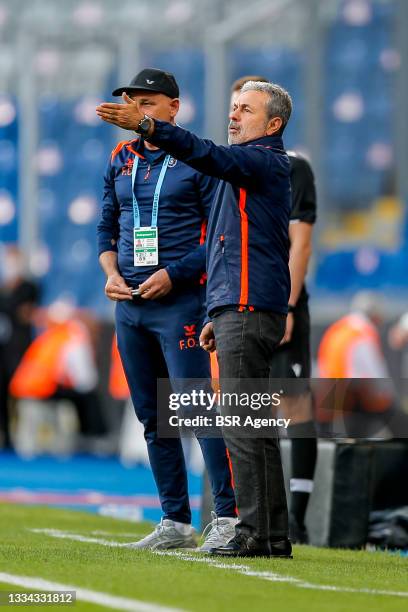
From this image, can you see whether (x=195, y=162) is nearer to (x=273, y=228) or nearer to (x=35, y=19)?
(x=273, y=228)

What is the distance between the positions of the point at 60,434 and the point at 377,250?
4.47m

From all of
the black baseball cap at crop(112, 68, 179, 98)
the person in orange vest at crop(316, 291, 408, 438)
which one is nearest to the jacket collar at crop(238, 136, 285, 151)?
the black baseball cap at crop(112, 68, 179, 98)

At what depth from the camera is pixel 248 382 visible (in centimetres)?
583

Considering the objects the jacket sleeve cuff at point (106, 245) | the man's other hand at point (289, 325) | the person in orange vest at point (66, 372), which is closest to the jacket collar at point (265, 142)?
the jacket sleeve cuff at point (106, 245)

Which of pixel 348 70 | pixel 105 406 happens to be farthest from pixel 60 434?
pixel 348 70

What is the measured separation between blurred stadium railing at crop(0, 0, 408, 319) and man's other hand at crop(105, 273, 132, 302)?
31.6 feet

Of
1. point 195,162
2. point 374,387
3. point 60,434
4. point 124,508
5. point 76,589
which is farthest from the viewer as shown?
point 60,434

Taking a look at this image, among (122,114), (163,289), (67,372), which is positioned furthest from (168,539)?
(67,372)

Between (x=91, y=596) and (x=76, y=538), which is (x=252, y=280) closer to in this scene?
Result: (x=91, y=596)

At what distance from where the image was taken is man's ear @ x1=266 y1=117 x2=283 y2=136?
234 inches

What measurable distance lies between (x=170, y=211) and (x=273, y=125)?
2.25 feet

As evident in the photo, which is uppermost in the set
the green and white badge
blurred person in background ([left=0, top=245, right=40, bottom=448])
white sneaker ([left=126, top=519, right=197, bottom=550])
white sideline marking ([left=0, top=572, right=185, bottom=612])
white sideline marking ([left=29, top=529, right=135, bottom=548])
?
the green and white badge

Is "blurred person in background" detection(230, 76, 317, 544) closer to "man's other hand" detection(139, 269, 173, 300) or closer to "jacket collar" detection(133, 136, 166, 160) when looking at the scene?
"jacket collar" detection(133, 136, 166, 160)

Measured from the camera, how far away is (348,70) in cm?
1830
